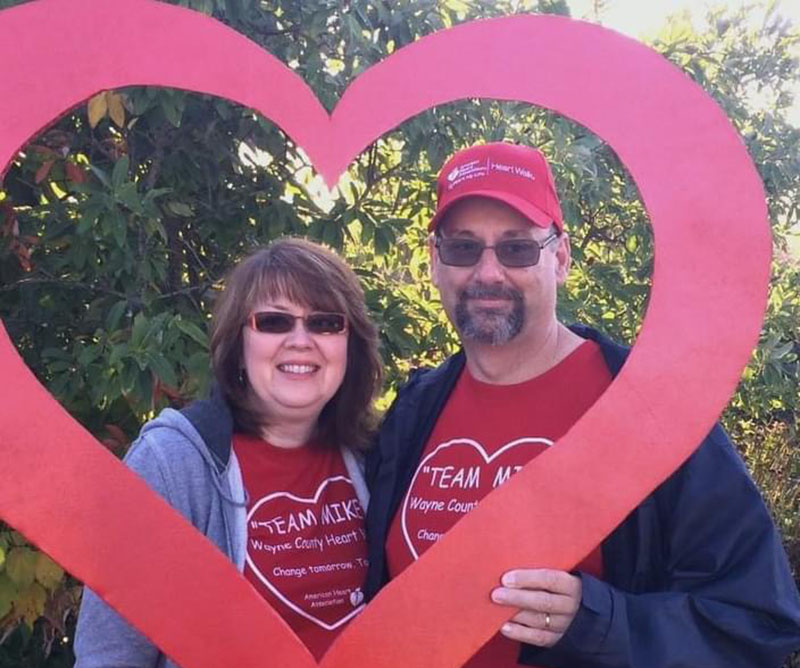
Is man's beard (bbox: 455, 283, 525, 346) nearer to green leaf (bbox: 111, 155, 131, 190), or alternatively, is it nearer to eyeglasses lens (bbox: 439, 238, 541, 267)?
eyeglasses lens (bbox: 439, 238, 541, 267)

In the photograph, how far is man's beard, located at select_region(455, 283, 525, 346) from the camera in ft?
7.09

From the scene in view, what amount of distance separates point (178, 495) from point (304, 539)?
286mm

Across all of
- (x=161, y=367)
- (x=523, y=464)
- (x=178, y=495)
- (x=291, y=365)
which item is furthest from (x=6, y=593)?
(x=523, y=464)

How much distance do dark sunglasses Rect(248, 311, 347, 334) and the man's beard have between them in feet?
1.01

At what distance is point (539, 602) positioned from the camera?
172 centimetres

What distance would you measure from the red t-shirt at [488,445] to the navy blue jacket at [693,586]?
0.48 feet

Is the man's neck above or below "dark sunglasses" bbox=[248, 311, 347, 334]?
below

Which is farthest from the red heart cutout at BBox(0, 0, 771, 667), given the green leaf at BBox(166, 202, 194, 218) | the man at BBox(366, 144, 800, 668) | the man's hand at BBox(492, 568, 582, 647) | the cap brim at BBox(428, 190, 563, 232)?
the green leaf at BBox(166, 202, 194, 218)

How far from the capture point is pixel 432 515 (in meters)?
2.09

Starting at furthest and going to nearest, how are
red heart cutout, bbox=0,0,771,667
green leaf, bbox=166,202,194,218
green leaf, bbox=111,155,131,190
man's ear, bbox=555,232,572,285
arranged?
green leaf, bbox=166,202,194,218 < green leaf, bbox=111,155,131,190 < man's ear, bbox=555,232,572,285 < red heart cutout, bbox=0,0,771,667

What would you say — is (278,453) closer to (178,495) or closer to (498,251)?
(178,495)

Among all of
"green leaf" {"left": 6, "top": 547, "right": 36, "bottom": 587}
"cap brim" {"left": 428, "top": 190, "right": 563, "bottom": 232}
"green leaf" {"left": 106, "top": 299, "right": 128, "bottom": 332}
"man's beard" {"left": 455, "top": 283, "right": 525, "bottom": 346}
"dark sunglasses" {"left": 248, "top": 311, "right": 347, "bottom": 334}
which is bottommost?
"green leaf" {"left": 6, "top": 547, "right": 36, "bottom": 587}

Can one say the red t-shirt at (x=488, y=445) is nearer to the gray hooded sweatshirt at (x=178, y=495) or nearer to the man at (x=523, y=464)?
the man at (x=523, y=464)

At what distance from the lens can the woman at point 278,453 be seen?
1987 mm
